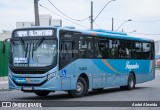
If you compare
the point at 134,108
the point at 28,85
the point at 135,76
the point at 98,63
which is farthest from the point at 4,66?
the point at 134,108

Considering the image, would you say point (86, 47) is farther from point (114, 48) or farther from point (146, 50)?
point (146, 50)

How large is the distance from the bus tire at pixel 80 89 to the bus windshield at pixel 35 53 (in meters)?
2.10

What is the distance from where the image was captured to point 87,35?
21172mm

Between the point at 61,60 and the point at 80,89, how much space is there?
223 cm

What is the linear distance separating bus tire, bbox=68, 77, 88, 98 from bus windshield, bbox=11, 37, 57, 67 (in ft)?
6.87

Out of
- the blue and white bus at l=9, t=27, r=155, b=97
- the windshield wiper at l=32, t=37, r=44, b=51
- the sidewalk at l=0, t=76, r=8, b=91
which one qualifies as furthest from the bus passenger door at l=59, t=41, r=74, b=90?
the sidewalk at l=0, t=76, r=8, b=91

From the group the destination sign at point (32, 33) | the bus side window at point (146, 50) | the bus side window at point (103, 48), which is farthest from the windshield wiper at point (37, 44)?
the bus side window at point (146, 50)

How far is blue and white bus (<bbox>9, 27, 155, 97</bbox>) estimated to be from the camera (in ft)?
61.2

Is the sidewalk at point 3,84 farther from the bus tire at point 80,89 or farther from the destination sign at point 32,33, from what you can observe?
the destination sign at point 32,33

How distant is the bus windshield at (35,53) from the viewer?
18.6 metres

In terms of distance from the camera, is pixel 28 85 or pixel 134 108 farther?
pixel 28 85

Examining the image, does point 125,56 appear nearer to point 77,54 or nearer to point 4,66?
point 77,54

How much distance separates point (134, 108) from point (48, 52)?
4.91 meters

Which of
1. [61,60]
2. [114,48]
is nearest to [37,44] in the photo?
[61,60]
